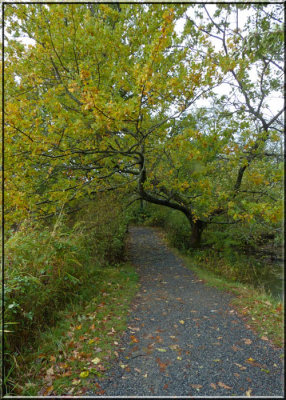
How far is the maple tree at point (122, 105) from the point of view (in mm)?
3828

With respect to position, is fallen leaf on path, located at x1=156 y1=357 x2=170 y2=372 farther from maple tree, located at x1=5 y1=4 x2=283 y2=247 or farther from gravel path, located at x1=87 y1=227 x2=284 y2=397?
maple tree, located at x1=5 y1=4 x2=283 y2=247

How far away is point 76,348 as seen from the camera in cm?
329

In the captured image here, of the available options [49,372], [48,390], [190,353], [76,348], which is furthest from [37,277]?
[190,353]

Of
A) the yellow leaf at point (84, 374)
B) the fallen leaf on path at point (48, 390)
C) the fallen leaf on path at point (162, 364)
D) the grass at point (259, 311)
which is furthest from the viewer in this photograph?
the grass at point (259, 311)

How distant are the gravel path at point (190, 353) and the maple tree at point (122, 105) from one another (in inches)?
78.6

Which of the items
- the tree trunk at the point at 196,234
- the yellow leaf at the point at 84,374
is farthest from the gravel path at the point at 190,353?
the tree trunk at the point at 196,234

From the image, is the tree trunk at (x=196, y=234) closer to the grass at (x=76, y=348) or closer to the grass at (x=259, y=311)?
the grass at (x=259, y=311)

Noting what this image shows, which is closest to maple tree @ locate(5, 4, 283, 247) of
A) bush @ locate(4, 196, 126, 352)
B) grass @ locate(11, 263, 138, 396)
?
bush @ locate(4, 196, 126, 352)

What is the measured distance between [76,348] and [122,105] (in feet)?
11.5

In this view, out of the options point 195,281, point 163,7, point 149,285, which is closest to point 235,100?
point 163,7

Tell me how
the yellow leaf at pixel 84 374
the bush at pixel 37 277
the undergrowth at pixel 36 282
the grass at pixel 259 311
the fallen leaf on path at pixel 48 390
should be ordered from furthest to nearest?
1. the grass at pixel 259 311
2. the bush at pixel 37 277
3. the undergrowth at pixel 36 282
4. the yellow leaf at pixel 84 374
5. the fallen leaf on path at pixel 48 390

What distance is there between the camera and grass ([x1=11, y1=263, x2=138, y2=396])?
2635 millimetres

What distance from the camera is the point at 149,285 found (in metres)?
6.16

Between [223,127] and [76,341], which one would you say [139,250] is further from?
[76,341]
